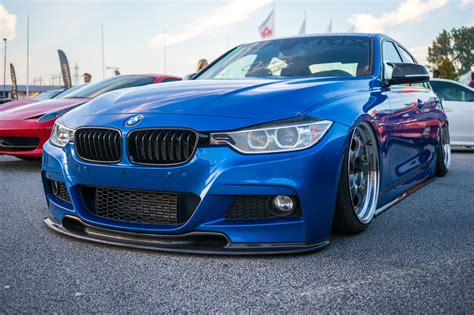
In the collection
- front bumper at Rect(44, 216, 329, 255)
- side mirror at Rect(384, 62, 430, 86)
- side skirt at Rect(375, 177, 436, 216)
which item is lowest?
side skirt at Rect(375, 177, 436, 216)

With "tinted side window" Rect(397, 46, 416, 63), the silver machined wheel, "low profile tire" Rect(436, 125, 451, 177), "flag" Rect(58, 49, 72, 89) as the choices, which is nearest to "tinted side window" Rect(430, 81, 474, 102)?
"low profile tire" Rect(436, 125, 451, 177)

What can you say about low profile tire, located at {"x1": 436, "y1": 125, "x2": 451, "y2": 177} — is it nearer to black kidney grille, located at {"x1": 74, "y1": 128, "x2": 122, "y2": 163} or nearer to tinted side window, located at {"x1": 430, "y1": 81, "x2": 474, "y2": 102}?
tinted side window, located at {"x1": 430, "y1": 81, "x2": 474, "y2": 102}

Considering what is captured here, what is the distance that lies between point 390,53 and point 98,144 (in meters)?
2.79

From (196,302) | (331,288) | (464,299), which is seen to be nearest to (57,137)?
(196,302)

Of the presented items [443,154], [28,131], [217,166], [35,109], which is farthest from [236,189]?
[35,109]

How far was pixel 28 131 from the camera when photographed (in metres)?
6.35

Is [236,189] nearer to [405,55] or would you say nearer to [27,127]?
[405,55]

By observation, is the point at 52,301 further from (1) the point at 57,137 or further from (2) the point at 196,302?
(1) the point at 57,137

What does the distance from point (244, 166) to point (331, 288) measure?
2.34ft

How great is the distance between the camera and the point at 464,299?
2.22 meters

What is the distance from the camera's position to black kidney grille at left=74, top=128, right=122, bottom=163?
291 cm

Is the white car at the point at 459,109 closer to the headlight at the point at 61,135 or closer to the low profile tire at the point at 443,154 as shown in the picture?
the low profile tire at the point at 443,154

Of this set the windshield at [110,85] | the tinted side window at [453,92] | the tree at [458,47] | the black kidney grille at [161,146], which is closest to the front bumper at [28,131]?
the windshield at [110,85]

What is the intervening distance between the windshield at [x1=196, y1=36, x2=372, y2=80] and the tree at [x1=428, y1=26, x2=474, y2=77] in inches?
3384
